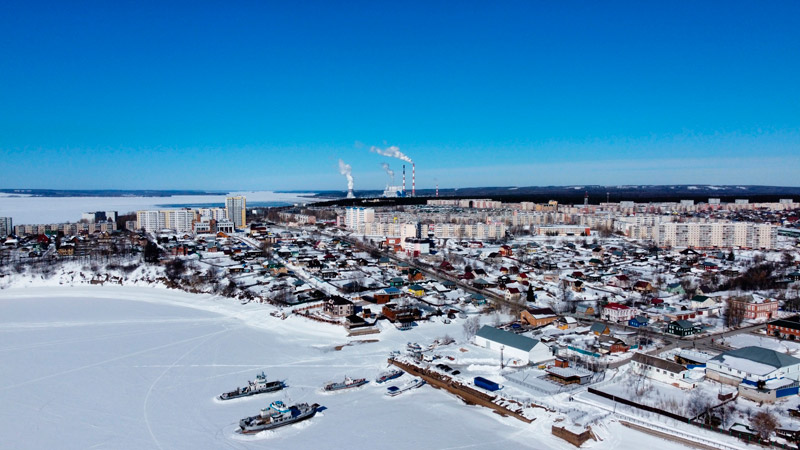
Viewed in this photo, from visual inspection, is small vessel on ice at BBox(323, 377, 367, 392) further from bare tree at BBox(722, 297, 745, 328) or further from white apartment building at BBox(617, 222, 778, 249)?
white apartment building at BBox(617, 222, 778, 249)

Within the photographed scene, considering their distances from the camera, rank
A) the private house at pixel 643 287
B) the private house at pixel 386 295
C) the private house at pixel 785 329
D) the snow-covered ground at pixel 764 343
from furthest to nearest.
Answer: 1. the private house at pixel 643 287
2. the private house at pixel 386 295
3. the private house at pixel 785 329
4. the snow-covered ground at pixel 764 343

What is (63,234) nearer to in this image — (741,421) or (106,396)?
(106,396)

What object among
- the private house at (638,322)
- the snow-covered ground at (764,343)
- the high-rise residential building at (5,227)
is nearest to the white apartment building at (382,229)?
the high-rise residential building at (5,227)

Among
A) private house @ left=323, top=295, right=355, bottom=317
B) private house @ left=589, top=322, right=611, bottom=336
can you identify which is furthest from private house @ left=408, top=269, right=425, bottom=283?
private house @ left=589, top=322, right=611, bottom=336

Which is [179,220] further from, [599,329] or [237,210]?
[599,329]

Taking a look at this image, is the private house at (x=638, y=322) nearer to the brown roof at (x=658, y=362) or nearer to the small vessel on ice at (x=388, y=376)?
the brown roof at (x=658, y=362)

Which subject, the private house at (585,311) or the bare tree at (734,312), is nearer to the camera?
the bare tree at (734,312)
